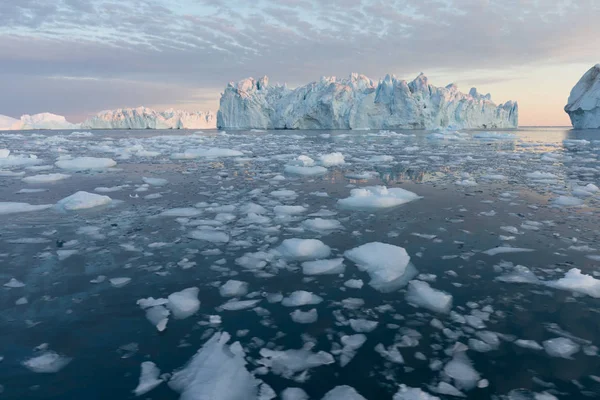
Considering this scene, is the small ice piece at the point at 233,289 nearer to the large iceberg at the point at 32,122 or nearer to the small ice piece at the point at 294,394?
the small ice piece at the point at 294,394

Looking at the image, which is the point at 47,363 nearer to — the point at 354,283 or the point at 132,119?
the point at 354,283

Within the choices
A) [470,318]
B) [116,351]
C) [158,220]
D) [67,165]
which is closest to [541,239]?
[470,318]

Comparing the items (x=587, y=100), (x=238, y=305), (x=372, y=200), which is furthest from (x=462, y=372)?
(x=587, y=100)

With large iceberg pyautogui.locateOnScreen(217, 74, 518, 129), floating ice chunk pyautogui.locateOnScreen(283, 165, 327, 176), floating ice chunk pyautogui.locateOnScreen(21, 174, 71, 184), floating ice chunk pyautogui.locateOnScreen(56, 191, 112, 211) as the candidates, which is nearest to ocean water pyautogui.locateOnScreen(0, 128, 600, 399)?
floating ice chunk pyautogui.locateOnScreen(56, 191, 112, 211)

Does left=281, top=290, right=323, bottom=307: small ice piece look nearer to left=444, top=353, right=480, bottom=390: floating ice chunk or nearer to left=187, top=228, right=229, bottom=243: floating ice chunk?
left=444, top=353, right=480, bottom=390: floating ice chunk

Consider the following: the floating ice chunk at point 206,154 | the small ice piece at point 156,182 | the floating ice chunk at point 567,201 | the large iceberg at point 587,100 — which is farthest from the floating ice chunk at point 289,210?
the large iceberg at point 587,100
